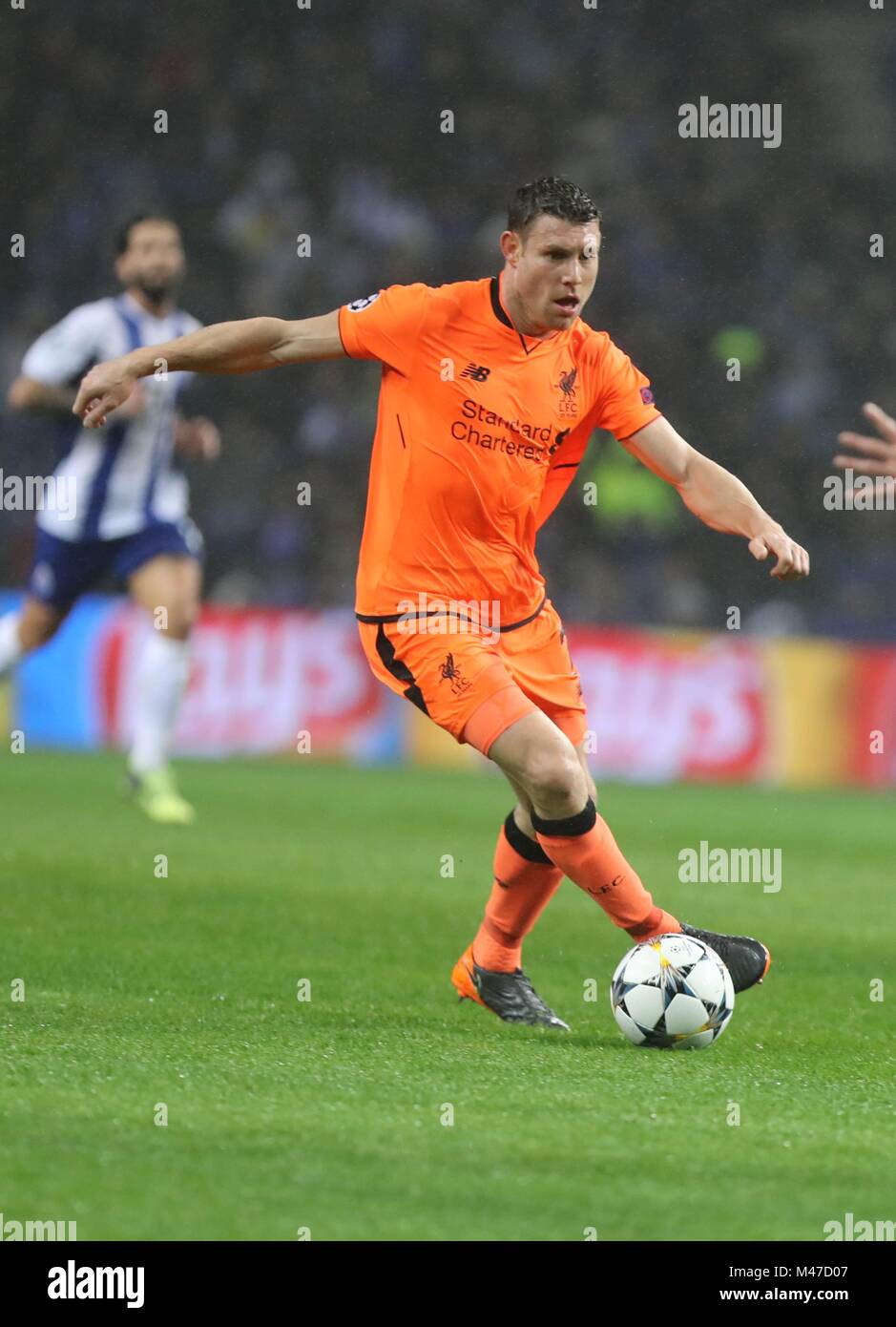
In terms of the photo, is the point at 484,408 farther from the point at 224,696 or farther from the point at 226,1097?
the point at 224,696

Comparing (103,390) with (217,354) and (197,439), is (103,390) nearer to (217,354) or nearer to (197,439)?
(217,354)

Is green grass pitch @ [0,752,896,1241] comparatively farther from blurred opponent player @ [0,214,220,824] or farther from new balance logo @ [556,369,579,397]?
new balance logo @ [556,369,579,397]

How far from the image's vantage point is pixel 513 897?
579 cm

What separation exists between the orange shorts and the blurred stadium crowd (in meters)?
11.2

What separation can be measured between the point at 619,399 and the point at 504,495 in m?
0.45

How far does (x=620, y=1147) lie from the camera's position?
397cm

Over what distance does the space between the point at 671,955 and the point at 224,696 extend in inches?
407

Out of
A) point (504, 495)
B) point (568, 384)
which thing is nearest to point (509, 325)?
point (568, 384)

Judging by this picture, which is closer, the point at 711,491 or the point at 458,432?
the point at 458,432

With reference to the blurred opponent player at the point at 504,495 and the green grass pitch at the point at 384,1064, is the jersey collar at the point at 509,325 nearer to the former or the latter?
the blurred opponent player at the point at 504,495

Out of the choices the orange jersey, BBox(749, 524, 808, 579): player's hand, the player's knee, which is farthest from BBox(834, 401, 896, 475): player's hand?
the player's knee
